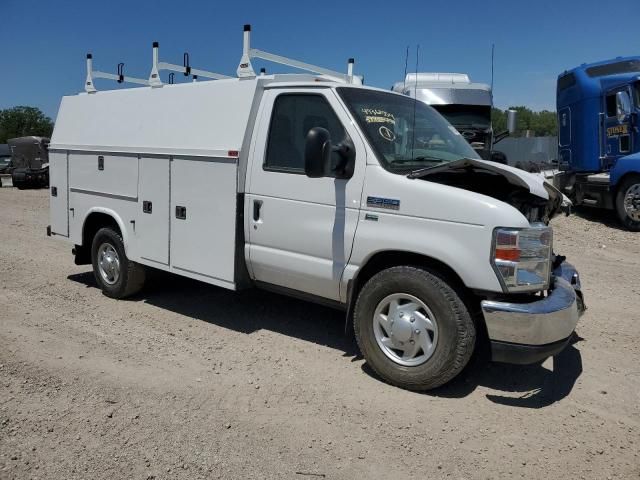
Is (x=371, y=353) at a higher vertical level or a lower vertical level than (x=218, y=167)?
lower

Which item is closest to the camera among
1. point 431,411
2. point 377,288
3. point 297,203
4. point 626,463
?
point 626,463

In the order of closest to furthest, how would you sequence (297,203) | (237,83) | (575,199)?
(297,203)
(237,83)
(575,199)

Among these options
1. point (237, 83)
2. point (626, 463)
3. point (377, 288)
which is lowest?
point (626, 463)

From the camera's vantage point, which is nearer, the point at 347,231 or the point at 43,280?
the point at 347,231

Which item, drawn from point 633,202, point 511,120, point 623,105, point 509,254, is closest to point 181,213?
point 509,254

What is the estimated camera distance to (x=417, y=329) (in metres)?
4.24

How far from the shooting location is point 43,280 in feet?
24.6

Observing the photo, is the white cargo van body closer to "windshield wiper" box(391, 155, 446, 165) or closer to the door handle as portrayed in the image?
the door handle

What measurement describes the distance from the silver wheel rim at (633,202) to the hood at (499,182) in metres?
7.71

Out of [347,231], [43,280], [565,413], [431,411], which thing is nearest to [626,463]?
[565,413]

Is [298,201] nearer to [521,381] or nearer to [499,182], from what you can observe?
[499,182]

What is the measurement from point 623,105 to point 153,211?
35.2 feet

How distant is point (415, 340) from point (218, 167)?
2318 mm

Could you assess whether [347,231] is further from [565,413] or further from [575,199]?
[575,199]
